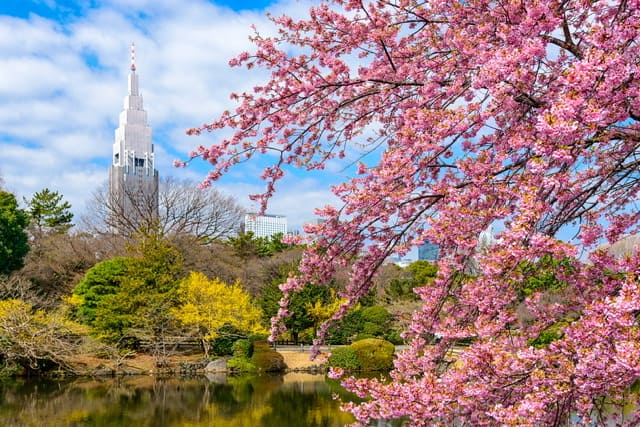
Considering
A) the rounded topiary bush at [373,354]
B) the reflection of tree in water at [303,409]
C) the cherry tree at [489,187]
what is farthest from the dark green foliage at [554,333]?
the rounded topiary bush at [373,354]

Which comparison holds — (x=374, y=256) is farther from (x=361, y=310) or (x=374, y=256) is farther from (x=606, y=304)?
(x=361, y=310)

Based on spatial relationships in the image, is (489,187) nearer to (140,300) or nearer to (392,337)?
(140,300)

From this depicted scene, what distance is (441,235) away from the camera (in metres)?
2.24

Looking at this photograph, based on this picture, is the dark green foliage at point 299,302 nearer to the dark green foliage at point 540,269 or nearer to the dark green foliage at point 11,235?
the dark green foliage at point 11,235

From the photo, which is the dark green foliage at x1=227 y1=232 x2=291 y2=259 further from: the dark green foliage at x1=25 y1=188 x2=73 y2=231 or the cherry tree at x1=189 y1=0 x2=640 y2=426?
the cherry tree at x1=189 y1=0 x2=640 y2=426

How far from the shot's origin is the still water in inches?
391

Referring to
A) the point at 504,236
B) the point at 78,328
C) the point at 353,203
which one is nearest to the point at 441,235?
the point at 353,203

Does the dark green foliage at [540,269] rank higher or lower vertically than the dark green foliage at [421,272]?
lower

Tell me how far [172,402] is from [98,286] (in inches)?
260

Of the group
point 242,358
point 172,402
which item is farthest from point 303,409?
point 242,358

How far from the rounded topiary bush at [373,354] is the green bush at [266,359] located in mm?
2055

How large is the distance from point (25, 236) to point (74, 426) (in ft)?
35.7

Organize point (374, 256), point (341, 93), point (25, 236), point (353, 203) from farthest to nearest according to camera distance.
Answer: point (25, 236)
point (341, 93)
point (374, 256)
point (353, 203)

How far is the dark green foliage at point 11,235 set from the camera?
1780 centimetres
